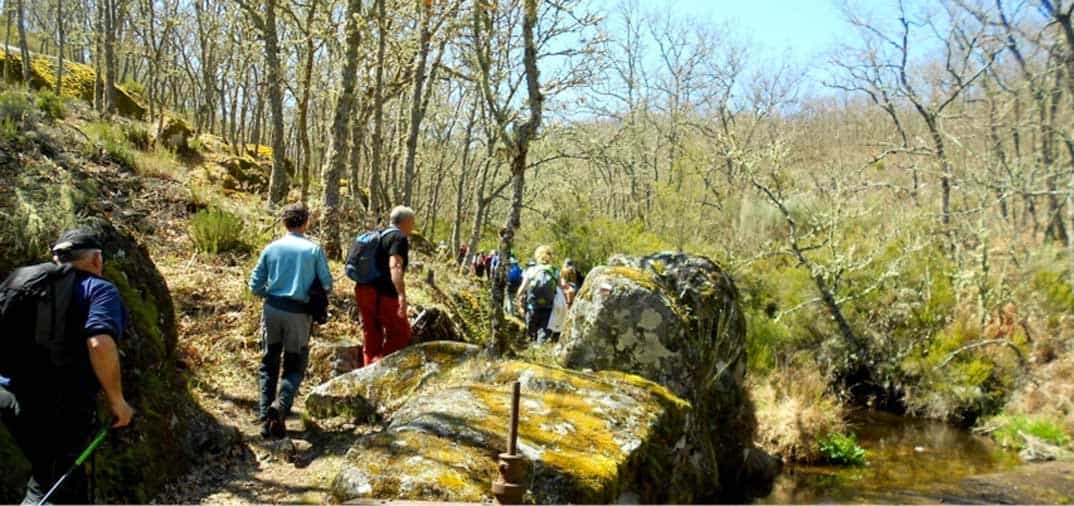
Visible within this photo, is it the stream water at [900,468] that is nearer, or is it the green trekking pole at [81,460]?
the green trekking pole at [81,460]

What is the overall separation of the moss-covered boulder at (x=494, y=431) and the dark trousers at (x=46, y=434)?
1.19 meters

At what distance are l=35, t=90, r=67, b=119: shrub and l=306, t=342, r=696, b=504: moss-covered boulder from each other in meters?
9.46

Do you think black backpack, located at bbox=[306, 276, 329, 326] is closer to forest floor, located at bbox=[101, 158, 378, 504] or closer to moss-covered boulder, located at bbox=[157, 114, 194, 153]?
forest floor, located at bbox=[101, 158, 378, 504]

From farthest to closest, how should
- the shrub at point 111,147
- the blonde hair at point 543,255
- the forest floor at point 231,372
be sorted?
the shrub at point 111,147
the blonde hair at point 543,255
the forest floor at point 231,372

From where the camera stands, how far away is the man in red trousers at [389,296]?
7.02m

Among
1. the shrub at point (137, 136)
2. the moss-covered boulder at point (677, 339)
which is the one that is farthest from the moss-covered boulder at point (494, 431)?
the shrub at point (137, 136)

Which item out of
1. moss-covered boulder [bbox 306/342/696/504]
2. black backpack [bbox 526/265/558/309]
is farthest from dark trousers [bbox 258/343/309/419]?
black backpack [bbox 526/265/558/309]

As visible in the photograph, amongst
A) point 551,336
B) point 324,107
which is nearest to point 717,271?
point 551,336

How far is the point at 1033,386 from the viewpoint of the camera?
15711 mm

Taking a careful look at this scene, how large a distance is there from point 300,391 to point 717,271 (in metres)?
5.08

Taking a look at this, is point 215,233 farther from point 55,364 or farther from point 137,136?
point 55,364

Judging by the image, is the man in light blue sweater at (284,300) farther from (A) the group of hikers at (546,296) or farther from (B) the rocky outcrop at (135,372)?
(A) the group of hikers at (546,296)

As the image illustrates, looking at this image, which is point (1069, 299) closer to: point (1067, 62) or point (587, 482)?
point (1067, 62)

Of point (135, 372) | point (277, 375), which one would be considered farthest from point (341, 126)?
point (135, 372)
